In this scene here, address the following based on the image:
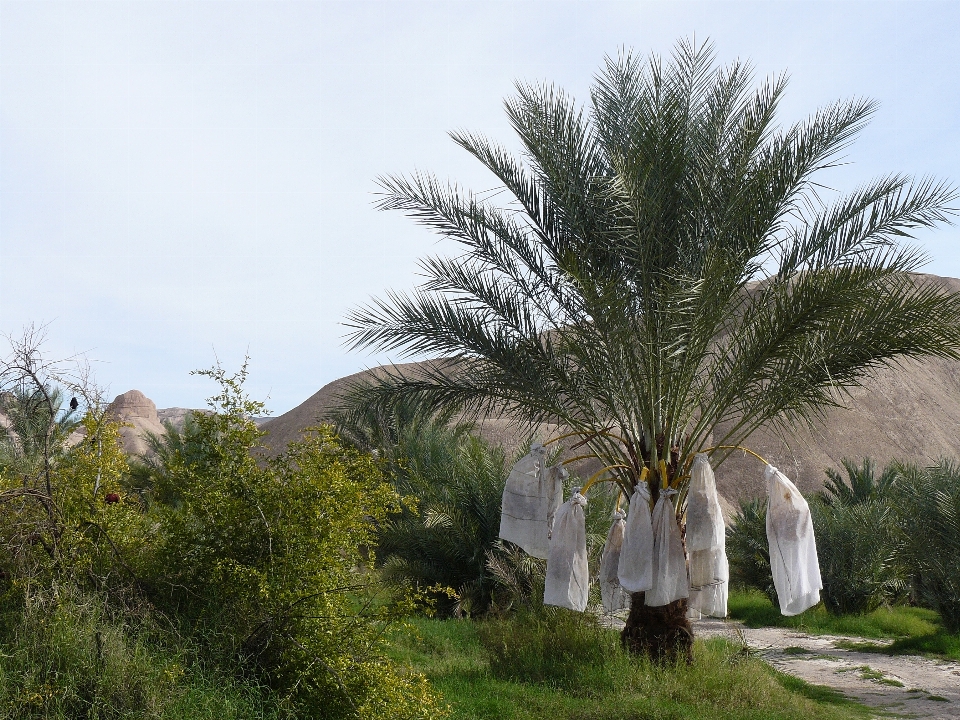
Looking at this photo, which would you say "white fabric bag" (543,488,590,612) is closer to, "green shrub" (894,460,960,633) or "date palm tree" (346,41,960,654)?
"date palm tree" (346,41,960,654)

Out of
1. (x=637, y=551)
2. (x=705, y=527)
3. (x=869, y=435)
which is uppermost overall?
(x=869, y=435)

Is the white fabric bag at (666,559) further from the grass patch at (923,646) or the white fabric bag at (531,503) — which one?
the grass patch at (923,646)

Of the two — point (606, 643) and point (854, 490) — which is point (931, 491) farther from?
point (854, 490)

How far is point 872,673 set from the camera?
10375 millimetres

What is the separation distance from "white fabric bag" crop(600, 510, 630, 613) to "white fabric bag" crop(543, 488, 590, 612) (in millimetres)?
195

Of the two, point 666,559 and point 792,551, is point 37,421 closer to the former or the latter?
point 666,559

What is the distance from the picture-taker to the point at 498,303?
8859 millimetres

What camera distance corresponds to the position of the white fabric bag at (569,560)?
28.0 feet

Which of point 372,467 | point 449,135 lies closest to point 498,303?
point 449,135

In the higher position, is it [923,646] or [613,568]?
[613,568]

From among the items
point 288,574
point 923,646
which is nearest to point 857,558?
point 923,646

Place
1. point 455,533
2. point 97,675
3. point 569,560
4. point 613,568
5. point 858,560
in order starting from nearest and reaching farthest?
point 97,675, point 569,560, point 613,568, point 455,533, point 858,560

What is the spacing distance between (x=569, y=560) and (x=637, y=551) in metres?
0.75

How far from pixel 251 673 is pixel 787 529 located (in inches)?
189
